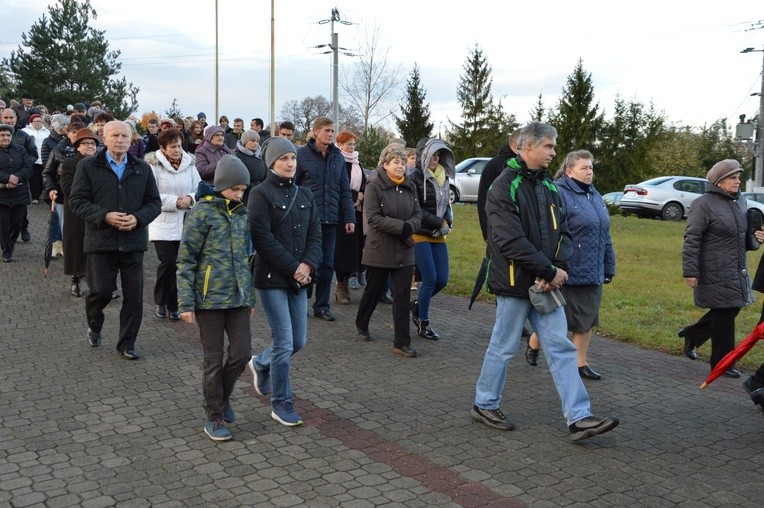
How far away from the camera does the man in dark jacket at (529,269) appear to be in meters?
5.64

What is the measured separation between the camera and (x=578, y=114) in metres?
58.7

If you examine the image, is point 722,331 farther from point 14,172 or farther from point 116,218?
point 14,172

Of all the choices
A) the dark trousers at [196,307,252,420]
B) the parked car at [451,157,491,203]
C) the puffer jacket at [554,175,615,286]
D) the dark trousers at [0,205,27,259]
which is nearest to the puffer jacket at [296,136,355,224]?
the puffer jacket at [554,175,615,286]

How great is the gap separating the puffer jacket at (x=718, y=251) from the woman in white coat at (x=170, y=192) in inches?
194

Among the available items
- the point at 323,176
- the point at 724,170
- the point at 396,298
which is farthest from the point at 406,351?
the point at 724,170

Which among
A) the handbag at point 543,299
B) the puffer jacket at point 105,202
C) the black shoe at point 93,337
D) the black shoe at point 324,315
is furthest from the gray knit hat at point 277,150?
the black shoe at point 324,315

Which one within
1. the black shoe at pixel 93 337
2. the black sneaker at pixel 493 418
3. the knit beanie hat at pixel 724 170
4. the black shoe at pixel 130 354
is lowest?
the black sneaker at pixel 493 418

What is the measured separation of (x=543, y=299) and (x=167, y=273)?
15.7 feet

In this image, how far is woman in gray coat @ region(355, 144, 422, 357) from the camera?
318 inches

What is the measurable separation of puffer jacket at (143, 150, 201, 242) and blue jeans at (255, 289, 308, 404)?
10.7 feet

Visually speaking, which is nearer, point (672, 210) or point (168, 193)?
point (168, 193)

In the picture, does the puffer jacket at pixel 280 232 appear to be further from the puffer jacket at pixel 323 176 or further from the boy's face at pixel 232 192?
the puffer jacket at pixel 323 176

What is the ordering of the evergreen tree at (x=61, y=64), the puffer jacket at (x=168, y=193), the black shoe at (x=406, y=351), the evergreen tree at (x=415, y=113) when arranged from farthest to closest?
the evergreen tree at (x=415, y=113) → the evergreen tree at (x=61, y=64) → the puffer jacket at (x=168, y=193) → the black shoe at (x=406, y=351)

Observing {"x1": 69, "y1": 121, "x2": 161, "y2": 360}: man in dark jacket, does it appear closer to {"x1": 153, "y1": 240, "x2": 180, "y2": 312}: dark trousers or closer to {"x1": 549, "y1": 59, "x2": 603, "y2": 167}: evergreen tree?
{"x1": 153, "y1": 240, "x2": 180, "y2": 312}: dark trousers
